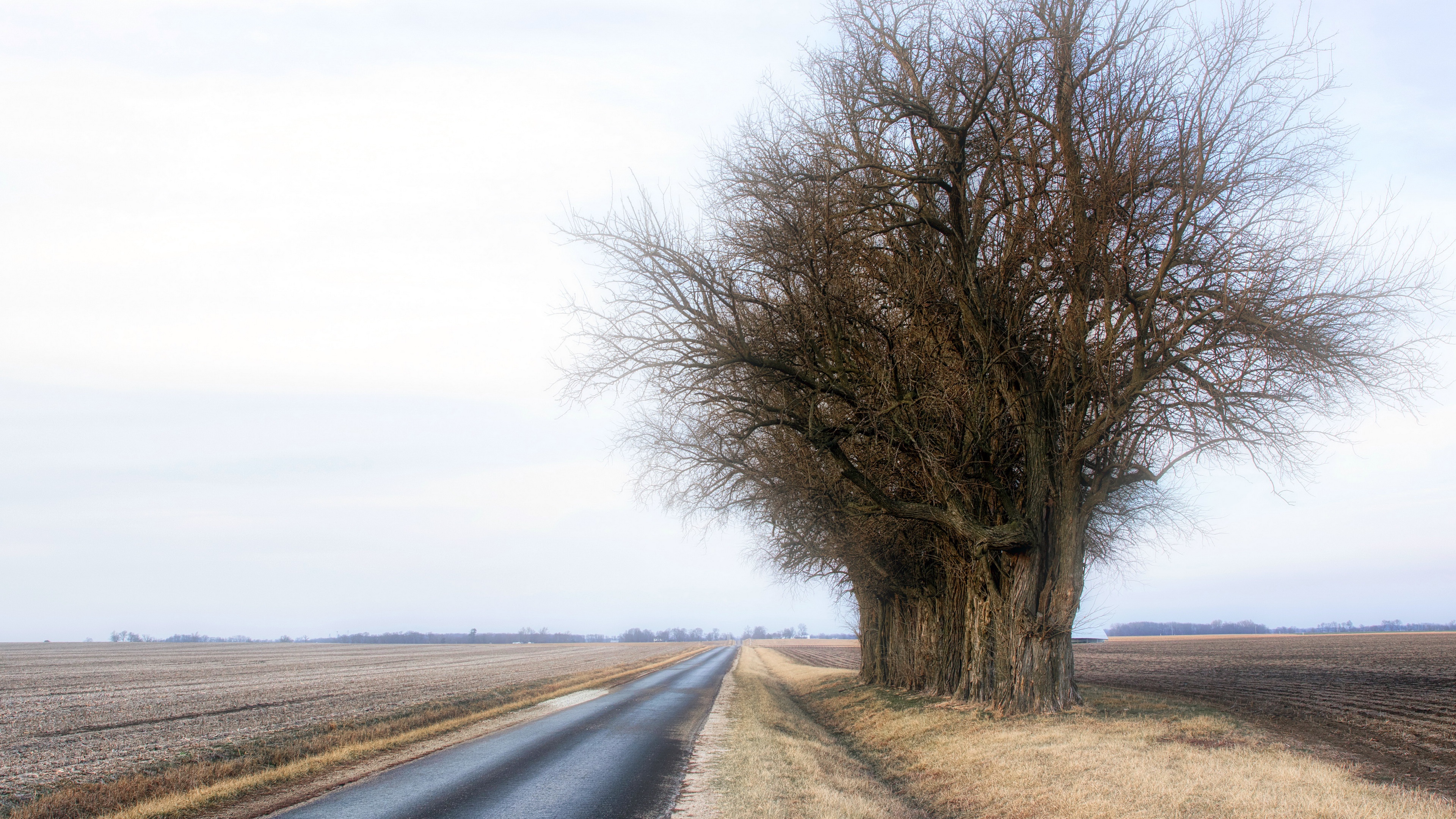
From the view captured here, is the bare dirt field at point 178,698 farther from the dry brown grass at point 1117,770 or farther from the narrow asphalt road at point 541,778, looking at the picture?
the dry brown grass at point 1117,770

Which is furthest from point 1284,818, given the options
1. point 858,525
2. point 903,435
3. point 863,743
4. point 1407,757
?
point 858,525

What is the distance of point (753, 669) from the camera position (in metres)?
48.9

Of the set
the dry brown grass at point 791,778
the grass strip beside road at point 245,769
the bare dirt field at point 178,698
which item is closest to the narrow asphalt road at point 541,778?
the dry brown grass at point 791,778

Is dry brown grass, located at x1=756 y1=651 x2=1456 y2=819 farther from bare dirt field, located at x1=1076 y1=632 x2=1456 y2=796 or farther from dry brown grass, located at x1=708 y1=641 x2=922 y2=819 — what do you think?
bare dirt field, located at x1=1076 y1=632 x2=1456 y2=796

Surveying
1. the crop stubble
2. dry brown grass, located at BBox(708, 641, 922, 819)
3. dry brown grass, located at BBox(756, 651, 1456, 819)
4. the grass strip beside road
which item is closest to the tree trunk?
dry brown grass, located at BBox(756, 651, 1456, 819)

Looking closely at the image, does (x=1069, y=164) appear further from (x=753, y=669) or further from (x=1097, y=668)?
(x=753, y=669)

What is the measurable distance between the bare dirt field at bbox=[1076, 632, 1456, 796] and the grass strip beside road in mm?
13857

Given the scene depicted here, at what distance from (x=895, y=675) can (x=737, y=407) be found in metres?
14.6

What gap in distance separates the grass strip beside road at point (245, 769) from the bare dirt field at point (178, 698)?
0.95 meters

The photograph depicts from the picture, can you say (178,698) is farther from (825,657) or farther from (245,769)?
(825,657)

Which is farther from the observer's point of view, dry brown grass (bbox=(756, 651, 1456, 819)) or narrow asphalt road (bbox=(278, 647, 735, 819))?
narrow asphalt road (bbox=(278, 647, 735, 819))

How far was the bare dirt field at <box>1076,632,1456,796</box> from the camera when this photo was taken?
11047 millimetres

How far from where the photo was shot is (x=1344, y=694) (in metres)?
22.3

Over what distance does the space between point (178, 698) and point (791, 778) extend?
95.4 feet
